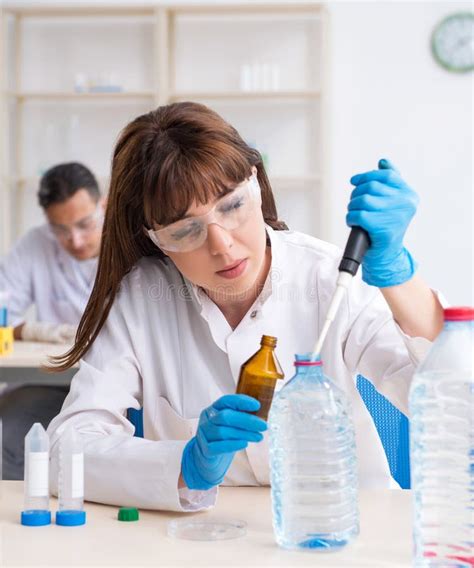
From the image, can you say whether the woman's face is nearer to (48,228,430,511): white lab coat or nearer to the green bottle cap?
(48,228,430,511): white lab coat

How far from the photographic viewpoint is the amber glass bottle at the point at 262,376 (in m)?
1.15

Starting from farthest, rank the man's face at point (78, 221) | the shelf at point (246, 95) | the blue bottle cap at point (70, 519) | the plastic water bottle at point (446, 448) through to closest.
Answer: the shelf at point (246, 95) < the man's face at point (78, 221) < the blue bottle cap at point (70, 519) < the plastic water bottle at point (446, 448)

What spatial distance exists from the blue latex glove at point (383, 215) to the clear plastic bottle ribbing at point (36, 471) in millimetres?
548

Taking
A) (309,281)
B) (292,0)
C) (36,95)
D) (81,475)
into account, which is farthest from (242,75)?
(81,475)

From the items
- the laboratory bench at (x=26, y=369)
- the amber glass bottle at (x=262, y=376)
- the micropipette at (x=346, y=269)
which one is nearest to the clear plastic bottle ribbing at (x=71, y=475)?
the amber glass bottle at (x=262, y=376)

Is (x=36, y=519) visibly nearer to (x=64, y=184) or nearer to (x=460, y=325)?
(x=460, y=325)

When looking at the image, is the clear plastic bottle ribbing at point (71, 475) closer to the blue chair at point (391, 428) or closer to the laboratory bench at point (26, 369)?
the blue chair at point (391, 428)

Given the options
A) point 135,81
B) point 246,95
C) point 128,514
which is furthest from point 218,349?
point 135,81

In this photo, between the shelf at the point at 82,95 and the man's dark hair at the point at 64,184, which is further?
the shelf at the point at 82,95

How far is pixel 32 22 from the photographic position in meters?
5.45

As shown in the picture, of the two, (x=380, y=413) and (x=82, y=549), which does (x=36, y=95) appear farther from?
(x=82, y=549)

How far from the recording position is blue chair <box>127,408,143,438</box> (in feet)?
5.83

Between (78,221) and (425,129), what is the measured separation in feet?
7.70

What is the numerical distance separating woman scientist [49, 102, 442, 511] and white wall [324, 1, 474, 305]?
3566mm
